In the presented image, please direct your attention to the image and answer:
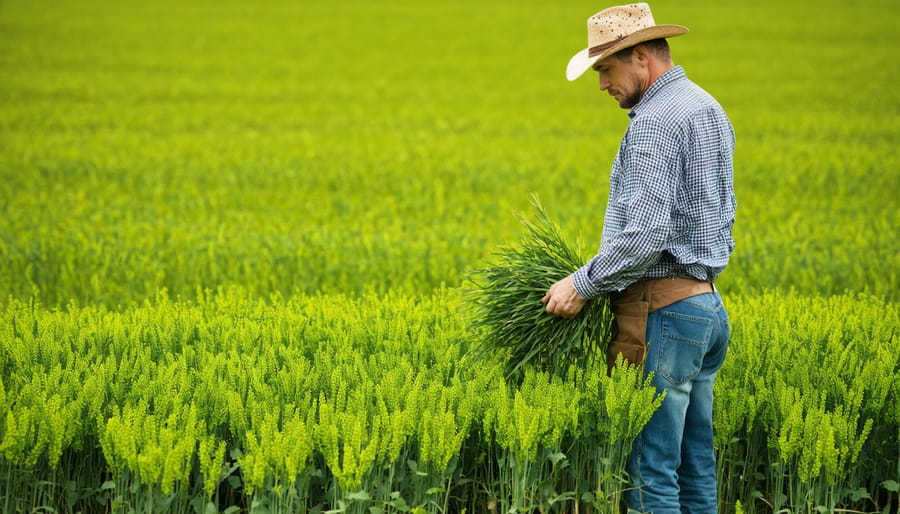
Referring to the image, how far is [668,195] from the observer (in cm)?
324

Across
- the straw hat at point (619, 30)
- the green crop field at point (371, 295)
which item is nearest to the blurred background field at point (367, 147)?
the green crop field at point (371, 295)

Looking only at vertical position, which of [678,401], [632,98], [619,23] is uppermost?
[619,23]

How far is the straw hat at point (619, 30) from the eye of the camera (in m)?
3.33

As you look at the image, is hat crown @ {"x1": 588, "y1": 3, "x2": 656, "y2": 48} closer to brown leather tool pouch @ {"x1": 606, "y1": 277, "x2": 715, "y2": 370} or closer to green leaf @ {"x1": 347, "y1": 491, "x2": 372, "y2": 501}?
brown leather tool pouch @ {"x1": 606, "y1": 277, "x2": 715, "y2": 370}

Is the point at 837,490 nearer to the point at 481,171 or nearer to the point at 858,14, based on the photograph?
the point at 481,171

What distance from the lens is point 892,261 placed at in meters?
8.11

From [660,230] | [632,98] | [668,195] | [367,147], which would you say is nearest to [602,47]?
[632,98]

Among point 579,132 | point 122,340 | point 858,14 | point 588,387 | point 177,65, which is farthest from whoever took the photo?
point 858,14

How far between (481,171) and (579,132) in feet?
17.3

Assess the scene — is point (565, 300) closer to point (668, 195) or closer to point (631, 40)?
point (668, 195)

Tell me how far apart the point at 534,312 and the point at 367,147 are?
12250 mm

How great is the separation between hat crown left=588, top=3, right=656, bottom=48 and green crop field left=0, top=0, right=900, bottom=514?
3.06 feet

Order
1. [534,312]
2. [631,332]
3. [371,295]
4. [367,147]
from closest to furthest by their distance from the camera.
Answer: [631,332]
[534,312]
[371,295]
[367,147]

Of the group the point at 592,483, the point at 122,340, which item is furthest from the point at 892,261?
the point at 122,340
